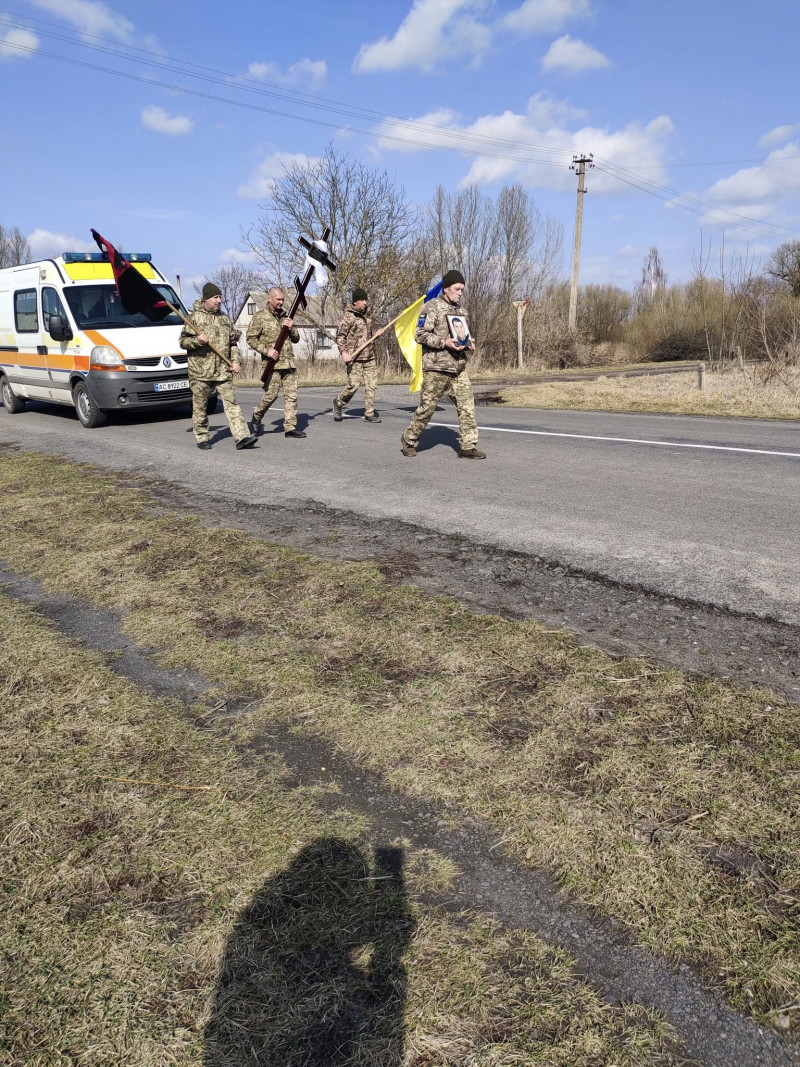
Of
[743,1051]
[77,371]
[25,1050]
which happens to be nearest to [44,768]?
[25,1050]

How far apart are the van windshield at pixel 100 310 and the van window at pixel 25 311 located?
3.84ft

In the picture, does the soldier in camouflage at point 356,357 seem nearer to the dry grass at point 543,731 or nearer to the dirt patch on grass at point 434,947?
the dry grass at point 543,731

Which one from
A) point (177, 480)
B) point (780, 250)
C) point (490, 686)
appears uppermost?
point (780, 250)

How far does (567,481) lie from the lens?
6961mm

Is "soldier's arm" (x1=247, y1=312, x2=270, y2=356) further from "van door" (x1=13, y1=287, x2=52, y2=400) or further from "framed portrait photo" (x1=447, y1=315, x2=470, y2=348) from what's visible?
"van door" (x1=13, y1=287, x2=52, y2=400)

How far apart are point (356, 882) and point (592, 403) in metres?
14.5

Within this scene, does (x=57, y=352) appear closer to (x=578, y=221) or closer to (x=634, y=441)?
(x=634, y=441)

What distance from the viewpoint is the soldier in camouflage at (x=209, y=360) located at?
357 inches

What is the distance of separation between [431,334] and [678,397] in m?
9.39

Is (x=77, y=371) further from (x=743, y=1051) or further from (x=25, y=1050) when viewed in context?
(x=743, y=1051)

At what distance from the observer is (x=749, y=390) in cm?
1605

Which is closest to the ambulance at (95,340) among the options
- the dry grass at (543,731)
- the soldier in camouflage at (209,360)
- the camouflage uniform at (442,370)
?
the soldier in camouflage at (209,360)

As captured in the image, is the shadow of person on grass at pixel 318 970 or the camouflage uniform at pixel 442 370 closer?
the shadow of person on grass at pixel 318 970

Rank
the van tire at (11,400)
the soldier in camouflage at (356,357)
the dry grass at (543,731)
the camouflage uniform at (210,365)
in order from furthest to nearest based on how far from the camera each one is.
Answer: the van tire at (11,400)
the soldier in camouflage at (356,357)
the camouflage uniform at (210,365)
the dry grass at (543,731)
